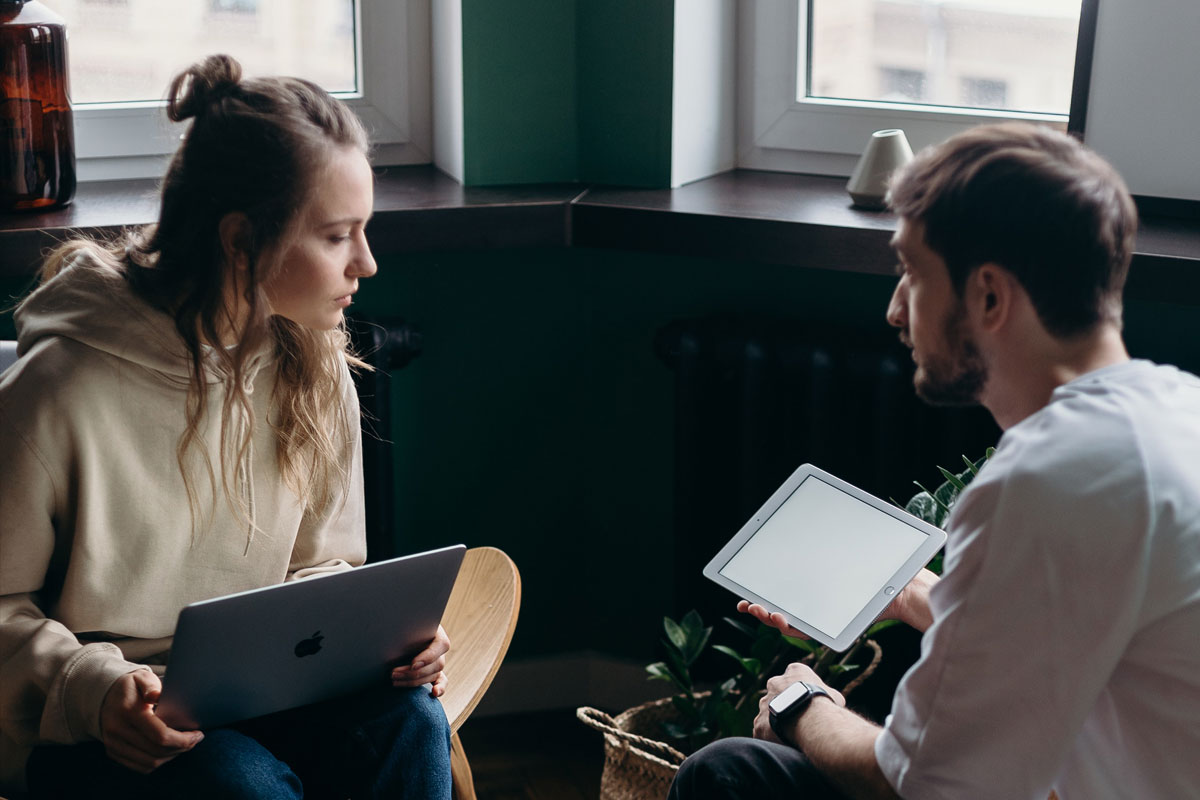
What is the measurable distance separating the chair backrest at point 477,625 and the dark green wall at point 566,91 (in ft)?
2.34

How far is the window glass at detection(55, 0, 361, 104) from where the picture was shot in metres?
1.97

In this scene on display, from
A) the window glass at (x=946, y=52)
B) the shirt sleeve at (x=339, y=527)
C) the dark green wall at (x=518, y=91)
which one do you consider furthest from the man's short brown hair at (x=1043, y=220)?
the dark green wall at (x=518, y=91)

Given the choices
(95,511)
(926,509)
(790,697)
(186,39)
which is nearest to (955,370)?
(790,697)

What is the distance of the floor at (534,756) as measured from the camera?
6.83 feet

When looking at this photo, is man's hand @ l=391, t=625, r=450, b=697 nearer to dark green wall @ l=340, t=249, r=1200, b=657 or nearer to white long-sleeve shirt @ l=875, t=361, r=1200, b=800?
white long-sleeve shirt @ l=875, t=361, r=1200, b=800

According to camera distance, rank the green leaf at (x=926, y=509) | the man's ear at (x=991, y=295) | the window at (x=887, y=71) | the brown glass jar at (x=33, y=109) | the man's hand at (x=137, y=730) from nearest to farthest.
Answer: the man's ear at (x=991, y=295) < the man's hand at (x=137, y=730) < the green leaf at (x=926, y=509) < the brown glass jar at (x=33, y=109) < the window at (x=887, y=71)

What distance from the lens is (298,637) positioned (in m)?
1.18

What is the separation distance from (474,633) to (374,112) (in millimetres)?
999

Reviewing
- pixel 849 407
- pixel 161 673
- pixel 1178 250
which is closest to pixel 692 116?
pixel 849 407

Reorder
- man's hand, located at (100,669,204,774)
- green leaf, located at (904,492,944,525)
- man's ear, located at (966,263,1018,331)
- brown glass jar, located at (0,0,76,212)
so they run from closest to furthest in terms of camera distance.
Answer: man's ear, located at (966,263,1018,331) → man's hand, located at (100,669,204,774) → green leaf, located at (904,492,944,525) → brown glass jar, located at (0,0,76,212)

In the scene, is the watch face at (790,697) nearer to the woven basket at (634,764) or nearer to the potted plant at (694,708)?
the potted plant at (694,708)

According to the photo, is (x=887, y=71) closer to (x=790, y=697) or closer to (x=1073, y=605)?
A: (x=790, y=697)

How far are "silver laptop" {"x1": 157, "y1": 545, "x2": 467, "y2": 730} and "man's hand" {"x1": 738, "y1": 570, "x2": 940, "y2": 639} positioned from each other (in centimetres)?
33

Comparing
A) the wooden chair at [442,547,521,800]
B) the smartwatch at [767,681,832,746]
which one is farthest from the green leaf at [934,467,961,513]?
the wooden chair at [442,547,521,800]
